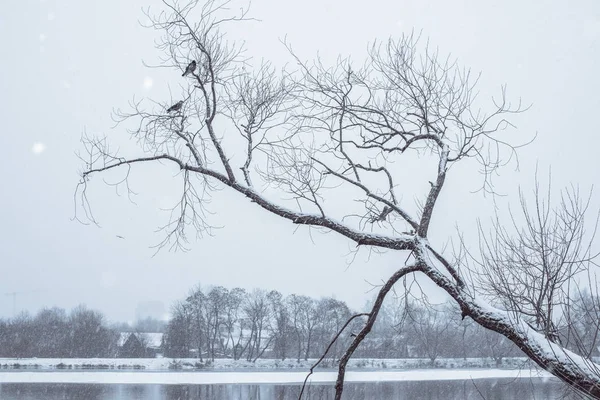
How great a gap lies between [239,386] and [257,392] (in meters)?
3.46

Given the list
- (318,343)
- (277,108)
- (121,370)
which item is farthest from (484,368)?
(277,108)

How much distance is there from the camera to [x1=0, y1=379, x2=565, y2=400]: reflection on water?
24422 mm

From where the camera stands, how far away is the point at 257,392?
27.2 metres

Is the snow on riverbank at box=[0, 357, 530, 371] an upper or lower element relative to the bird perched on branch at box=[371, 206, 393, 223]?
lower

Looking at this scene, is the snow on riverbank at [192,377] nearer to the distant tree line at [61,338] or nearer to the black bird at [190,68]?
the distant tree line at [61,338]

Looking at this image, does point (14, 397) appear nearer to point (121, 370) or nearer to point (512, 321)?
point (121, 370)

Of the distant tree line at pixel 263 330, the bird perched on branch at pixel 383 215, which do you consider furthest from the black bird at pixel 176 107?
the distant tree line at pixel 263 330

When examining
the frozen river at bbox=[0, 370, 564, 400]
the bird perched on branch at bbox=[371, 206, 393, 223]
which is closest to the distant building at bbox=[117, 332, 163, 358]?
the frozen river at bbox=[0, 370, 564, 400]

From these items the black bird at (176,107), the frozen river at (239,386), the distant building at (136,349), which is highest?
the black bird at (176,107)

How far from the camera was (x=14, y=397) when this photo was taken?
2288 cm

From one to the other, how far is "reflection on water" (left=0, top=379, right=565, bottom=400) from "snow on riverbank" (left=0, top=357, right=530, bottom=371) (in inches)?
464

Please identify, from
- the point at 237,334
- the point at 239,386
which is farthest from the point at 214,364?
the point at 239,386

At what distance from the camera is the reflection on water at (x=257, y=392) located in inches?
961

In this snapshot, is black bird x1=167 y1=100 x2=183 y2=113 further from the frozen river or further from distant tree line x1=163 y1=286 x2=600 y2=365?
distant tree line x1=163 y1=286 x2=600 y2=365
